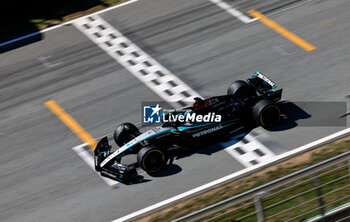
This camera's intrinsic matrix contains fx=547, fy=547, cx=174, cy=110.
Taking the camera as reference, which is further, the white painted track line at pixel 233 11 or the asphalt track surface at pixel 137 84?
the white painted track line at pixel 233 11

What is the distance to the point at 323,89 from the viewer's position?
56.3 feet

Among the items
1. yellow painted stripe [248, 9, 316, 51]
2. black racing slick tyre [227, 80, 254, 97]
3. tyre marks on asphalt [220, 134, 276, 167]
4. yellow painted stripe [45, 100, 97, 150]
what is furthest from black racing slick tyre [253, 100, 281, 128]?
yellow painted stripe [45, 100, 97, 150]

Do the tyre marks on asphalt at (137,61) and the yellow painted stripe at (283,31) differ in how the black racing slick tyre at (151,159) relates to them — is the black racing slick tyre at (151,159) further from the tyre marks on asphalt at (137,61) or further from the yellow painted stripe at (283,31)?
the yellow painted stripe at (283,31)

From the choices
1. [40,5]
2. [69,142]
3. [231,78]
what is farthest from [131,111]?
[40,5]

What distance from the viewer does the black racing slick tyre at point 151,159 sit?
14500 mm

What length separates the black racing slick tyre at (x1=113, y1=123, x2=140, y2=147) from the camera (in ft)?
51.2

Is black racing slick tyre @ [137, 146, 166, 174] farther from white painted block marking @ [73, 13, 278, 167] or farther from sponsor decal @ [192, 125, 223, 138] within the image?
white painted block marking @ [73, 13, 278, 167]

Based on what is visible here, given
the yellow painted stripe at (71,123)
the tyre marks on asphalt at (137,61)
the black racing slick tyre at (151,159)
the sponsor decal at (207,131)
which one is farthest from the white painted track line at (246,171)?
the tyre marks on asphalt at (137,61)

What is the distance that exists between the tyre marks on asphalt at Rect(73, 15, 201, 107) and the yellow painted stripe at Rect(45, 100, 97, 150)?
282 centimetres

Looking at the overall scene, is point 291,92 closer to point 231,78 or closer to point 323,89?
point 323,89

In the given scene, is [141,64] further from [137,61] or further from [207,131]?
[207,131]

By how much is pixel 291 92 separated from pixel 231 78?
2170 millimetres

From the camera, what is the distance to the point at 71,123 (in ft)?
57.7

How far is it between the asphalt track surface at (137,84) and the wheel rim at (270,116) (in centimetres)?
27
